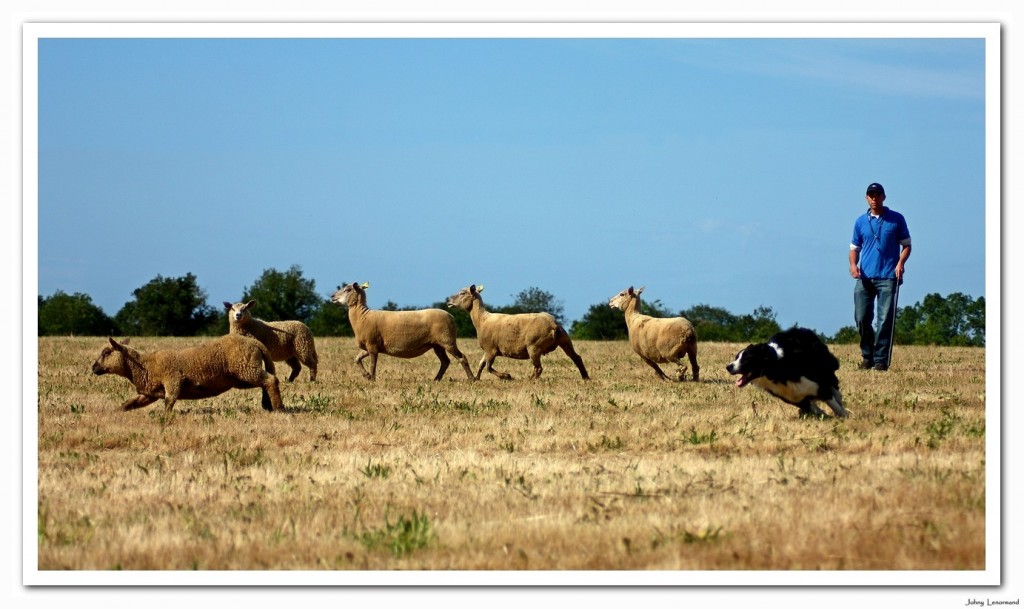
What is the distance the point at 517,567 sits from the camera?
24.6 ft

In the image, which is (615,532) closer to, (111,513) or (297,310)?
(111,513)

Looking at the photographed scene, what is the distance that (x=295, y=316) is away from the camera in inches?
2057

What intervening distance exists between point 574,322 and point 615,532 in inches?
1683

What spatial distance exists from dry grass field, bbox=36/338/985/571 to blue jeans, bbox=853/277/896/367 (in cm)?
221

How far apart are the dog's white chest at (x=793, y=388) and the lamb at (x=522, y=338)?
627 cm

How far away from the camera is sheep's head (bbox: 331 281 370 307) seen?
2052 cm

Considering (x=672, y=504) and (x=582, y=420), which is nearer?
(x=672, y=504)

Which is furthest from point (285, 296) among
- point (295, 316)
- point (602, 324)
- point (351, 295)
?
point (351, 295)

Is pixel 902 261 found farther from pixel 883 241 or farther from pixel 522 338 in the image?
pixel 522 338

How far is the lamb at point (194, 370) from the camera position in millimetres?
13961

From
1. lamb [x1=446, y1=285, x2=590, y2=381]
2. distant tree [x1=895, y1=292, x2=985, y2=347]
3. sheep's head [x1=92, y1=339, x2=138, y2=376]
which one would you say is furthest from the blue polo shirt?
distant tree [x1=895, y1=292, x2=985, y2=347]

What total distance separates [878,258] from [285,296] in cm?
3791

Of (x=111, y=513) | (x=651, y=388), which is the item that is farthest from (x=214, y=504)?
(x=651, y=388)

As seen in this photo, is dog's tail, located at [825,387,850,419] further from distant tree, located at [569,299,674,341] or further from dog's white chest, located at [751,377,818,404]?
distant tree, located at [569,299,674,341]
